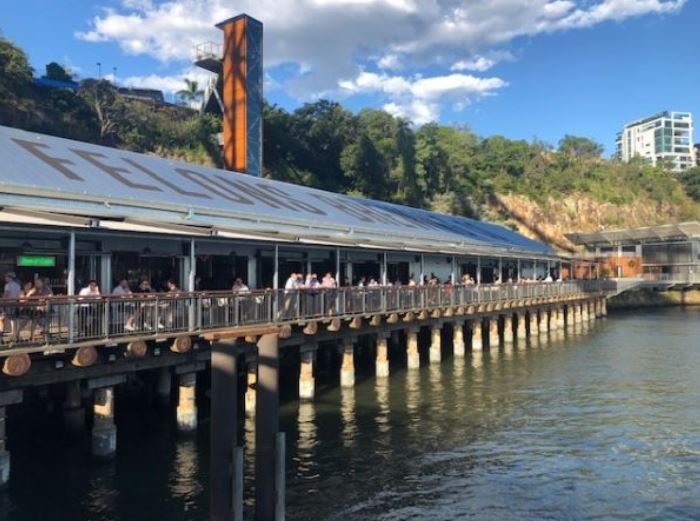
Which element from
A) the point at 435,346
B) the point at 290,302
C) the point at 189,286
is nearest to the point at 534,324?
the point at 435,346

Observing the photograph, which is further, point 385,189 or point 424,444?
point 385,189

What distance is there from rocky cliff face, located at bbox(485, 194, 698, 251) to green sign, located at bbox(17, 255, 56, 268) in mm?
71135

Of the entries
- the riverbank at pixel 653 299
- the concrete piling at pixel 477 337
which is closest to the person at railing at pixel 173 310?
the concrete piling at pixel 477 337

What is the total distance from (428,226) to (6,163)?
24828 millimetres

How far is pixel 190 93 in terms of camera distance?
7344 cm

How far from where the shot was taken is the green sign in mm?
15688

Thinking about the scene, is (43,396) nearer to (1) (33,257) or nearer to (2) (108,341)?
(1) (33,257)

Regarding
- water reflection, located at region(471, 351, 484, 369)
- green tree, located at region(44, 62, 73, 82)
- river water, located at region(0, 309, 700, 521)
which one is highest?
green tree, located at region(44, 62, 73, 82)

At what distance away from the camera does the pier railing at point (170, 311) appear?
11602 mm

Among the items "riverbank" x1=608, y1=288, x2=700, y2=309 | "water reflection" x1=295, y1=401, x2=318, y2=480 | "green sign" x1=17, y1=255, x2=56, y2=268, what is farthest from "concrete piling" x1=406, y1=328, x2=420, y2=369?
"riverbank" x1=608, y1=288, x2=700, y2=309

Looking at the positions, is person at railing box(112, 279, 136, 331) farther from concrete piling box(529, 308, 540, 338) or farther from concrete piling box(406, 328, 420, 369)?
concrete piling box(529, 308, 540, 338)

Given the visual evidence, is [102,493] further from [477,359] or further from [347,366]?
[477,359]

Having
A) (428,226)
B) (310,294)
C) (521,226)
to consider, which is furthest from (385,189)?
(310,294)

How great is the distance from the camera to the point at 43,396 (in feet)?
58.7
